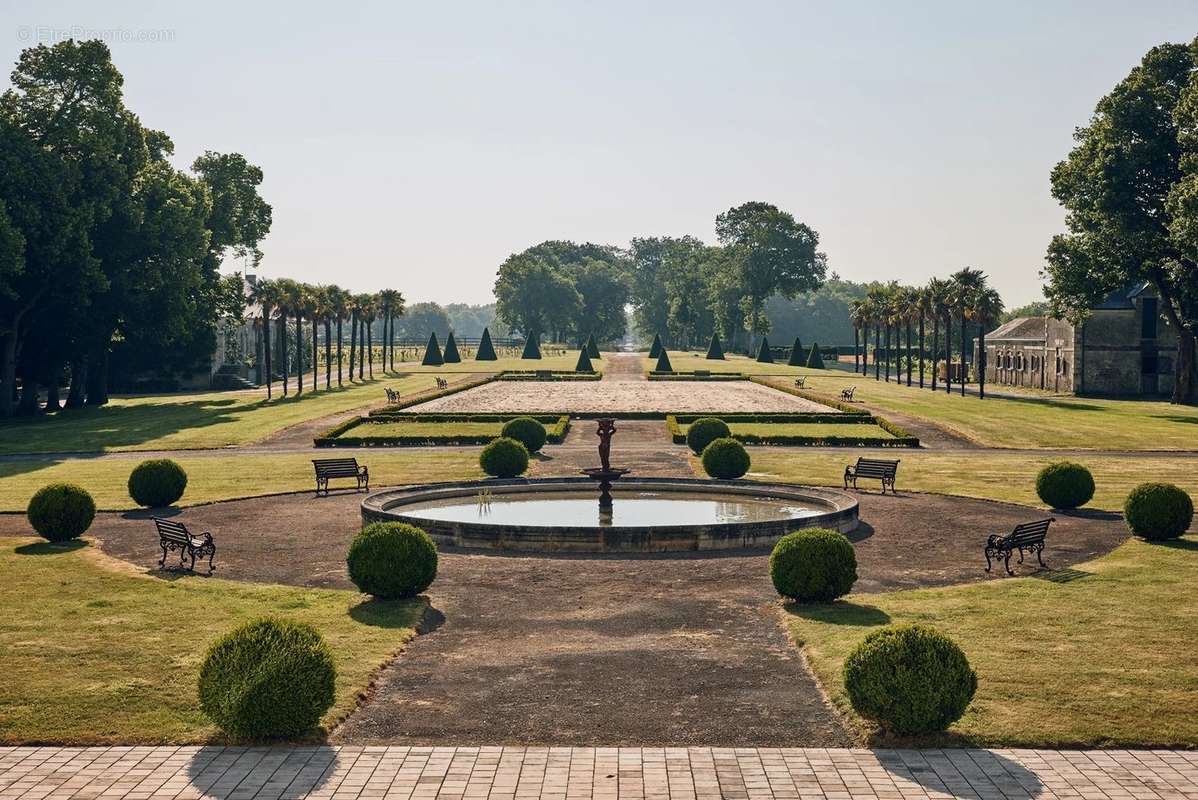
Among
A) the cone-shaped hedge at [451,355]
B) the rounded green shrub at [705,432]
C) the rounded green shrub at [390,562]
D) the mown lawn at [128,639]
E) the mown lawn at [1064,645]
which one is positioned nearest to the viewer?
the mown lawn at [1064,645]

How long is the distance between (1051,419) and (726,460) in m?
31.4

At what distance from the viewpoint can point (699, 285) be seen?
177500mm

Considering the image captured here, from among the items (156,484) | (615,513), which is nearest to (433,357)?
(156,484)

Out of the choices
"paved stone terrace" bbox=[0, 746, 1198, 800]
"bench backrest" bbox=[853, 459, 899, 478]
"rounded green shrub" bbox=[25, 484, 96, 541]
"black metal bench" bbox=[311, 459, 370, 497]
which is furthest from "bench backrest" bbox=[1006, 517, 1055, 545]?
"rounded green shrub" bbox=[25, 484, 96, 541]

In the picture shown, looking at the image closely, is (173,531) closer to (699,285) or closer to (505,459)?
(505,459)

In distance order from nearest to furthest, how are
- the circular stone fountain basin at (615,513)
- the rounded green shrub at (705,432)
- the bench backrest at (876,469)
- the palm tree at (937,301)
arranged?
the circular stone fountain basin at (615,513), the bench backrest at (876,469), the rounded green shrub at (705,432), the palm tree at (937,301)

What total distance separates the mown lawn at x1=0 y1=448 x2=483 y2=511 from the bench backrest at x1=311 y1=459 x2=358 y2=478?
172 centimetres

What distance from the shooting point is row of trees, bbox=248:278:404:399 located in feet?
275

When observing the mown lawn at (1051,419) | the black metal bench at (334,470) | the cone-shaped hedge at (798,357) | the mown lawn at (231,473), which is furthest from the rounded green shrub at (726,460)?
the cone-shaped hedge at (798,357)

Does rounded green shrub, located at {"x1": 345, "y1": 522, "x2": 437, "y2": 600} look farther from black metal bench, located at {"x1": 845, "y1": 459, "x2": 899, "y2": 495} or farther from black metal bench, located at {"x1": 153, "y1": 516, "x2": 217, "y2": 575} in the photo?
black metal bench, located at {"x1": 845, "y1": 459, "x2": 899, "y2": 495}

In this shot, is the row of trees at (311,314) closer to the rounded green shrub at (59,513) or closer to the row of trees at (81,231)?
the row of trees at (81,231)

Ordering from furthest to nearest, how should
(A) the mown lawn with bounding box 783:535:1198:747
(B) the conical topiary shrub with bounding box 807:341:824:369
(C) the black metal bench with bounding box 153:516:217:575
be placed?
(B) the conical topiary shrub with bounding box 807:341:824:369
(C) the black metal bench with bounding box 153:516:217:575
(A) the mown lawn with bounding box 783:535:1198:747

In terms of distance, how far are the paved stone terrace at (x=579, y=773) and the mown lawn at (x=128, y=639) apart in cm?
87

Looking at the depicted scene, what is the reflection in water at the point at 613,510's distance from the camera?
94.4 feet
